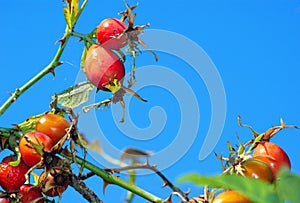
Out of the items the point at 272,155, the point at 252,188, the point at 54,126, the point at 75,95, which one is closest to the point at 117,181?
the point at 54,126

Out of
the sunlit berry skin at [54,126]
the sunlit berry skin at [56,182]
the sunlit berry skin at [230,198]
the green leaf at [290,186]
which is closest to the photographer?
the green leaf at [290,186]

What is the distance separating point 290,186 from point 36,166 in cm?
119

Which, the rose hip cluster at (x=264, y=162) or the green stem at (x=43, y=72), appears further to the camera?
the green stem at (x=43, y=72)

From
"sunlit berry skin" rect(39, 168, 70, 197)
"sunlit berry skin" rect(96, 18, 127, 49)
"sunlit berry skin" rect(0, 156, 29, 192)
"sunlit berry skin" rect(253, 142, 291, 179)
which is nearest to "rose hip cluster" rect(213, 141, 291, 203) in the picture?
"sunlit berry skin" rect(253, 142, 291, 179)

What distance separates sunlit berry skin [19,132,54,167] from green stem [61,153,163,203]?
7cm

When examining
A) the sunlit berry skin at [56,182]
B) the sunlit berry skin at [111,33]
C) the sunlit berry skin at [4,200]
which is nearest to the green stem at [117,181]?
the sunlit berry skin at [56,182]

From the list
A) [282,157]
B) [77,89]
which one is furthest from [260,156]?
[77,89]

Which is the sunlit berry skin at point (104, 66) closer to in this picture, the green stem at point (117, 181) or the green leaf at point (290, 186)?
the green stem at point (117, 181)

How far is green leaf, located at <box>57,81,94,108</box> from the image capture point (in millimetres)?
1884

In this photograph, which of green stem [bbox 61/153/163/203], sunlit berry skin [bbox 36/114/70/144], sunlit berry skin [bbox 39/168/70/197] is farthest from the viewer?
sunlit berry skin [bbox 36/114/70/144]

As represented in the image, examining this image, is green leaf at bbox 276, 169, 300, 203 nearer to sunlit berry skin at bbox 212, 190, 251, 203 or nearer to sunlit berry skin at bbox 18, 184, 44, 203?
sunlit berry skin at bbox 212, 190, 251, 203

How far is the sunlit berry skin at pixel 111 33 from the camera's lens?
1.79 metres

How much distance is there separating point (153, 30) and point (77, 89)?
37cm

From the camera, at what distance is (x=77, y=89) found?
1924 mm
